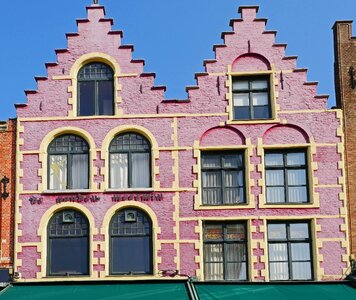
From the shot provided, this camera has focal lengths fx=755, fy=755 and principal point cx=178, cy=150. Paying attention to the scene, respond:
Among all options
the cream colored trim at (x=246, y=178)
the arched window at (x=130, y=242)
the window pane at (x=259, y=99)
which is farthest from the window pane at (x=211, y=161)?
the arched window at (x=130, y=242)

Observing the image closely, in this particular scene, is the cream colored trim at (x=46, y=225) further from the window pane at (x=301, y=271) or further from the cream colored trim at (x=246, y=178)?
the window pane at (x=301, y=271)

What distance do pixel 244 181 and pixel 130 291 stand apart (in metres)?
4.66

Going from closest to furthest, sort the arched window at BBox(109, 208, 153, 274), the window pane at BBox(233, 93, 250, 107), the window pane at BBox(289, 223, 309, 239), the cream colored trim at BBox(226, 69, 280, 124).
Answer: the arched window at BBox(109, 208, 153, 274), the window pane at BBox(289, 223, 309, 239), the cream colored trim at BBox(226, 69, 280, 124), the window pane at BBox(233, 93, 250, 107)

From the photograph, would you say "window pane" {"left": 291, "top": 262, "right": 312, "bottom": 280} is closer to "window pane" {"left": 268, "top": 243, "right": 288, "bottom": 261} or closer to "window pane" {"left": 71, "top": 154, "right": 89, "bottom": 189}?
"window pane" {"left": 268, "top": 243, "right": 288, "bottom": 261}

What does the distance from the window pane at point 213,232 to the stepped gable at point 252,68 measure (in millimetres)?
3408

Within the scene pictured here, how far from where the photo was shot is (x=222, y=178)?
21688 millimetres

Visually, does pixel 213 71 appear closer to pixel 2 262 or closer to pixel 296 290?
pixel 296 290

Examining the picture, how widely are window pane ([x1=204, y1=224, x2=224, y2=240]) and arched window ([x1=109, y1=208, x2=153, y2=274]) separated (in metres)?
1.61

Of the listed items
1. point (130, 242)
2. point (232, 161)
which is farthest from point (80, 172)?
point (232, 161)

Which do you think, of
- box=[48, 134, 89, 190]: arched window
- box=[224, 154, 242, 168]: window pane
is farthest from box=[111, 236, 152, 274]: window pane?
box=[224, 154, 242, 168]: window pane

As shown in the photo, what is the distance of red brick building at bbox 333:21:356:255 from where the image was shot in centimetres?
2156

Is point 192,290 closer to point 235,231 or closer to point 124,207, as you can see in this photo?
point 235,231

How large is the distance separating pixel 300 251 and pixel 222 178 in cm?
301

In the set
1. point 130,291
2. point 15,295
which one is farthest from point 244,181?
point 15,295
